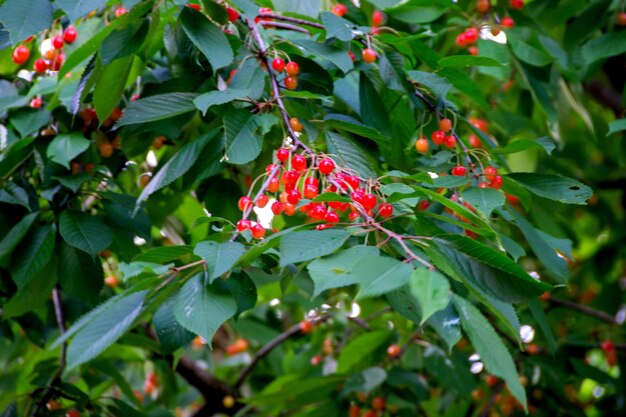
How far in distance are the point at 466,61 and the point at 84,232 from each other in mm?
863

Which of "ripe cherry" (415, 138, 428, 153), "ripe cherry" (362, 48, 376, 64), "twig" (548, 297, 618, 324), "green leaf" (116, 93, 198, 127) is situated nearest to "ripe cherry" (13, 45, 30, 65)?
"green leaf" (116, 93, 198, 127)

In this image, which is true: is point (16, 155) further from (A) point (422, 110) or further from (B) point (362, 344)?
(B) point (362, 344)

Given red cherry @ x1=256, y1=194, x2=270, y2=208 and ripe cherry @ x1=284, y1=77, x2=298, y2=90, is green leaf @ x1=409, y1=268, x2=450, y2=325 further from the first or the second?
ripe cherry @ x1=284, y1=77, x2=298, y2=90

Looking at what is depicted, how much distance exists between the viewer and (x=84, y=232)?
183 centimetres

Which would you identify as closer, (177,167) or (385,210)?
(385,210)

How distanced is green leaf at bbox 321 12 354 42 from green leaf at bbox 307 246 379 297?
0.63m

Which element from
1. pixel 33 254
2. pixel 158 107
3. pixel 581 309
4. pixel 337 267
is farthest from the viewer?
pixel 581 309

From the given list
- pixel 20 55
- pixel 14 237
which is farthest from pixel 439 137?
pixel 20 55

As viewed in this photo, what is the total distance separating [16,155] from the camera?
1948 millimetres

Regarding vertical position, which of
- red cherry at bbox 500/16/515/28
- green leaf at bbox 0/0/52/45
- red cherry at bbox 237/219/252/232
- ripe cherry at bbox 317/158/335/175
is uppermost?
green leaf at bbox 0/0/52/45

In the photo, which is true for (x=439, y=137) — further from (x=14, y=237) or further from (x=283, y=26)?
(x=14, y=237)

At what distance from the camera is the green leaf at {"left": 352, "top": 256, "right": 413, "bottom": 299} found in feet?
3.29

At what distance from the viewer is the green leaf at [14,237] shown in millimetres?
1814

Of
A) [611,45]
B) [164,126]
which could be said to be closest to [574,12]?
[611,45]
